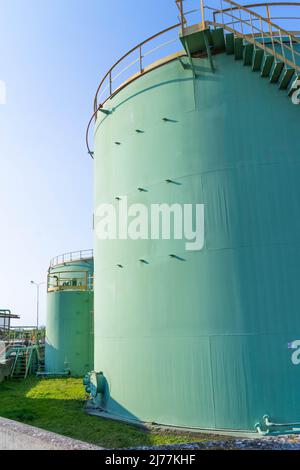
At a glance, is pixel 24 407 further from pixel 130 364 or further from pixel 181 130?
pixel 181 130

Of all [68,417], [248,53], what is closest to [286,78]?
[248,53]

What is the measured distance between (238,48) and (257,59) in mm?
588

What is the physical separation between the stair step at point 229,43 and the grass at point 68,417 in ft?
29.3

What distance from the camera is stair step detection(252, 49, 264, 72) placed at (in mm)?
8352

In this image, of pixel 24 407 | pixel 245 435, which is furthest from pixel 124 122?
pixel 24 407

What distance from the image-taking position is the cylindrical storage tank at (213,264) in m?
7.77

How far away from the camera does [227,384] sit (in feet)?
25.7

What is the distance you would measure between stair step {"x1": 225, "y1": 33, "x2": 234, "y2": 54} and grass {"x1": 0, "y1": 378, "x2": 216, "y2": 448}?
8.94 m

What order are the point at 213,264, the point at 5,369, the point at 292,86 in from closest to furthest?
the point at 292,86
the point at 213,264
the point at 5,369

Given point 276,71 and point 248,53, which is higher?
point 248,53

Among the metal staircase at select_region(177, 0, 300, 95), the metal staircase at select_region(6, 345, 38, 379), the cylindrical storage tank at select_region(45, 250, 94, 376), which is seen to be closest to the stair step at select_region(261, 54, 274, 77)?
the metal staircase at select_region(177, 0, 300, 95)

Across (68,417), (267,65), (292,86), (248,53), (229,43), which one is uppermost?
(229,43)

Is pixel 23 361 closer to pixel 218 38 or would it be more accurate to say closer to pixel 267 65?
pixel 218 38

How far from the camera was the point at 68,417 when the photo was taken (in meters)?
10.0
